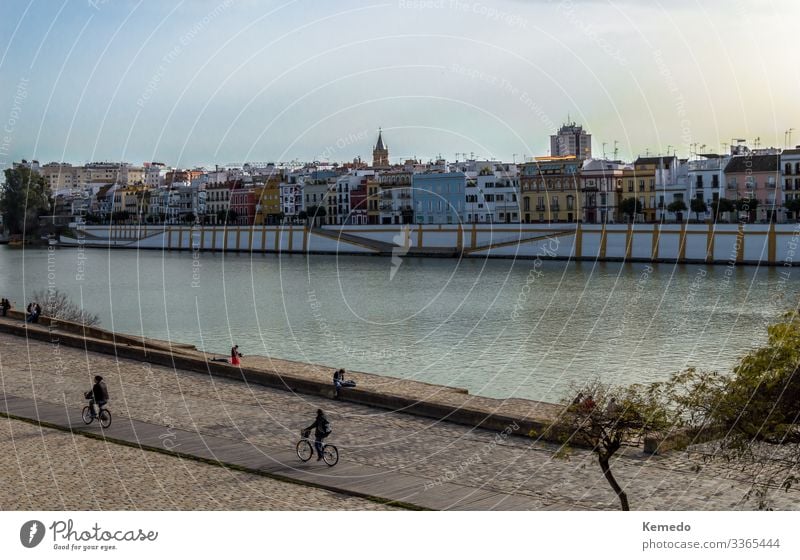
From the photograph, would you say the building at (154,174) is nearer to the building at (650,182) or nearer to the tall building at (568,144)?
the tall building at (568,144)

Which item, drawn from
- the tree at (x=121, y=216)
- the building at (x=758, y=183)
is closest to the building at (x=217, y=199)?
the tree at (x=121, y=216)

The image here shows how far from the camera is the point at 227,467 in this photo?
1098 centimetres

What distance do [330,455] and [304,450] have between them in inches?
11.3

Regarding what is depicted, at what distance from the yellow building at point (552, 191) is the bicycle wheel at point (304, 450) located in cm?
5486

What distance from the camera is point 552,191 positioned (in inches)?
2680

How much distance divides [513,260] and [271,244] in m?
23.7

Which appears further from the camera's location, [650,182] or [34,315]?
[650,182]

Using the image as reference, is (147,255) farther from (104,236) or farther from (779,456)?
(779,456)

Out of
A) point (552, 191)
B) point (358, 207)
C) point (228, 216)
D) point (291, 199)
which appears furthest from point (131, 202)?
point (552, 191)

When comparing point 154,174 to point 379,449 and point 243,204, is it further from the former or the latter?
point 379,449

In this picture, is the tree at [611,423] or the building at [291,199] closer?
the tree at [611,423]

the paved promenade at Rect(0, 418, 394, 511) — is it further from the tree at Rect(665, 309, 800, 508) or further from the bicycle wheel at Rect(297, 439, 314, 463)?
the tree at Rect(665, 309, 800, 508)

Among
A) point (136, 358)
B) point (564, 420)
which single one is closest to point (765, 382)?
point (564, 420)

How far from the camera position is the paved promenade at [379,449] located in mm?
9828
